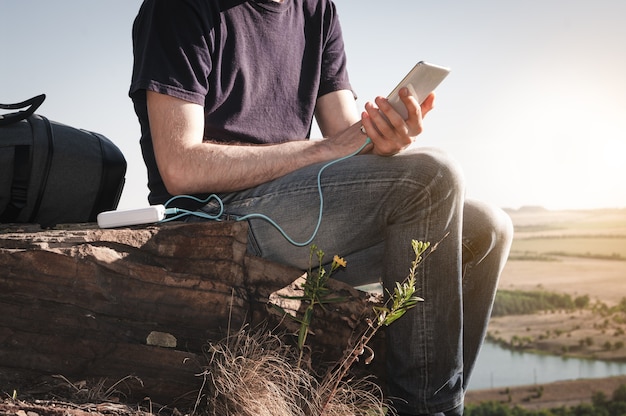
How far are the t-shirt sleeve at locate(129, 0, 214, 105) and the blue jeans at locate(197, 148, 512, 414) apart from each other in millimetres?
521

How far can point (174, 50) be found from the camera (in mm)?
2850

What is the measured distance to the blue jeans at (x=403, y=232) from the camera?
2.63 metres

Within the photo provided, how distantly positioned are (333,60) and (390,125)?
1.16 metres

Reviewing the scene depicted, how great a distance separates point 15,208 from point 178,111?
117 cm

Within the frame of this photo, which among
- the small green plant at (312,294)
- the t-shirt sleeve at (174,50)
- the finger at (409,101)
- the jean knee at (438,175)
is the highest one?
the t-shirt sleeve at (174,50)

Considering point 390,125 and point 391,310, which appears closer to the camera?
point 391,310

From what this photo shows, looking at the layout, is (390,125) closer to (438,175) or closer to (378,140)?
(378,140)

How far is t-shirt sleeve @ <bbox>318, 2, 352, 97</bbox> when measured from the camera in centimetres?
373

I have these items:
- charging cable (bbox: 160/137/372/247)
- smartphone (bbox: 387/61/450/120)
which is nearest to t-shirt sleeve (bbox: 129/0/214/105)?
charging cable (bbox: 160/137/372/247)

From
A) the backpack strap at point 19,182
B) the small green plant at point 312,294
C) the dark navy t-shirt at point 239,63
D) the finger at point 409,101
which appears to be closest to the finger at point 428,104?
the finger at point 409,101

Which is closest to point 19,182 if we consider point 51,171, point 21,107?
point 51,171

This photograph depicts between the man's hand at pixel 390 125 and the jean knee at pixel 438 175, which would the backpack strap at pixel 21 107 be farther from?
the jean knee at pixel 438 175

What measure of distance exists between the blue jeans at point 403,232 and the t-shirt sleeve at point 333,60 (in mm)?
1055

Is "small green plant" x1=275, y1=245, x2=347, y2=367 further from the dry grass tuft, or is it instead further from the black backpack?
the black backpack
